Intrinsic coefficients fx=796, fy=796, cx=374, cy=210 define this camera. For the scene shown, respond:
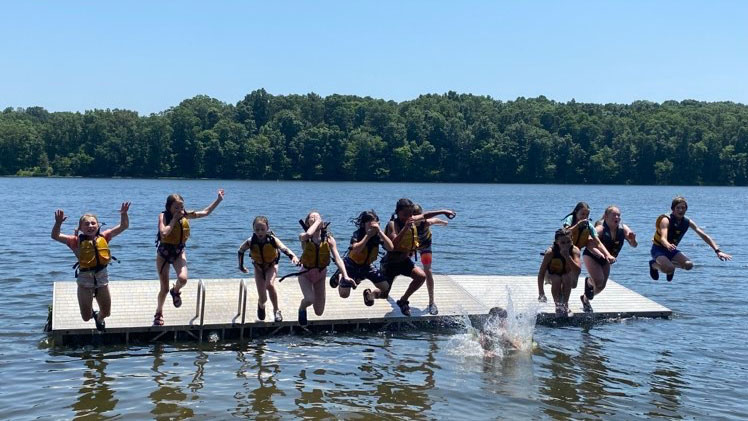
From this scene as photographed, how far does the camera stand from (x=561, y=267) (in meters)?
14.7

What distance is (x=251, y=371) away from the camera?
11.8 metres

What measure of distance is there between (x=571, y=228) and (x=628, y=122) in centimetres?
11158

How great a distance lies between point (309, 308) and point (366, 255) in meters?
1.73

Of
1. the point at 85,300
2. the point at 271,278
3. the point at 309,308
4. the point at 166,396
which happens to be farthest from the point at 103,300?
the point at 309,308

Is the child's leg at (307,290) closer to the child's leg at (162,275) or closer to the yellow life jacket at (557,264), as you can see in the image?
the child's leg at (162,275)

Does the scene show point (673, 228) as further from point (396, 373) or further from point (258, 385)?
point (258, 385)

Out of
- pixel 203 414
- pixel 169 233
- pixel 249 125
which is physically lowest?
pixel 203 414

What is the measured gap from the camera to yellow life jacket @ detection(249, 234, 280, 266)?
41.9ft

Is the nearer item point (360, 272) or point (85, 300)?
point (85, 300)

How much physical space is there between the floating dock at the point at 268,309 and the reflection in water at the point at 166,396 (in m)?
1.21

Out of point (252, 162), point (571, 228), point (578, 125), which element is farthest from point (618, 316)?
point (578, 125)

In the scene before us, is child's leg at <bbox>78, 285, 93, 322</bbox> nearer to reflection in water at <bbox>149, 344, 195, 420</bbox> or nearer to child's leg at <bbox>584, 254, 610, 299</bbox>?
reflection in water at <bbox>149, 344, 195, 420</bbox>

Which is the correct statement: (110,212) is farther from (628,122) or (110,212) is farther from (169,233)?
(628,122)

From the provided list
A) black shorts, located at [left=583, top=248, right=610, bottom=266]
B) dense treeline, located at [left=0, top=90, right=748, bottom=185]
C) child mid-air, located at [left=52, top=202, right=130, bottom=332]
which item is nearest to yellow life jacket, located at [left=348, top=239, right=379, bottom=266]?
child mid-air, located at [left=52, top=202, right=130, bottom=332]
